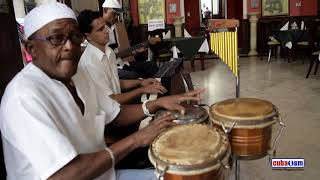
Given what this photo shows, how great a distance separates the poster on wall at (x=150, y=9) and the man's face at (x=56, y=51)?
7969 mm

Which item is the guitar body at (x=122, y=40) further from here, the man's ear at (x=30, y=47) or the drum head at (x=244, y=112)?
the man's ear at (x=30, y=47)

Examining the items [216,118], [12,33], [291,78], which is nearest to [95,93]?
[12,33]

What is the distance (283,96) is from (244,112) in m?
3.33

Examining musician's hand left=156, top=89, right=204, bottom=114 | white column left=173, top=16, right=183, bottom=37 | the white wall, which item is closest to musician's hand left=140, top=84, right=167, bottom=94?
musician's hand left=156, top=89, right=204, bottom=114

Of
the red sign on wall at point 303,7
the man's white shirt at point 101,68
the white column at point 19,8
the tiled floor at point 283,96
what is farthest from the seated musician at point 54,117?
the red sign on wall at point 303,7

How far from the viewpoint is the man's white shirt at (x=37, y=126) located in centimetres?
93

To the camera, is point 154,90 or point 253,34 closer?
point 154,90

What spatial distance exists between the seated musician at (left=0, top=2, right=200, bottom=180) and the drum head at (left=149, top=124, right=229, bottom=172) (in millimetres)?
90

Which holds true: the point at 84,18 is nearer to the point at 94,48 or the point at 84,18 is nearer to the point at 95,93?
the point at 94,48

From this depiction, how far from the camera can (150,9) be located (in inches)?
348

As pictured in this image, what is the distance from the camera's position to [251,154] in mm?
1418

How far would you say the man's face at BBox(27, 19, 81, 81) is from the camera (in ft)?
3.52

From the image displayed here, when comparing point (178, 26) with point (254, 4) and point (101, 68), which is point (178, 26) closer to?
point (254, 4)

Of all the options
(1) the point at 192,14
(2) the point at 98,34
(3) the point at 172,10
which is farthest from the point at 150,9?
(2) the point at 98,34
